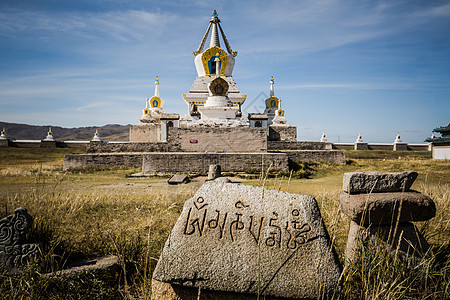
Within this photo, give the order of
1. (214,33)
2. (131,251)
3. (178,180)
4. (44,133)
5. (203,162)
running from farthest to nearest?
1. (44,133)
2. (214,33)
3. (203,162)
4. (178,180)
5. (131,251)

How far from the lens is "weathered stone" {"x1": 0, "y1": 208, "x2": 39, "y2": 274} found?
8.70 feet

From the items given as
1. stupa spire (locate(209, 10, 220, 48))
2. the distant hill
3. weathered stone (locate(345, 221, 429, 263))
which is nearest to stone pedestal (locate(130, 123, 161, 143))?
stupa spire (locate(209, 10, 220, 48))

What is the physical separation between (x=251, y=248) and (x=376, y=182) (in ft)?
5.44

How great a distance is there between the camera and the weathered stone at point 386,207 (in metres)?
2.68

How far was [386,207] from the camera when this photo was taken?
2.71 m

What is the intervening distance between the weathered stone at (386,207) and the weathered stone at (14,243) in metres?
3.31

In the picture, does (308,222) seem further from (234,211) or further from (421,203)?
(421,203)

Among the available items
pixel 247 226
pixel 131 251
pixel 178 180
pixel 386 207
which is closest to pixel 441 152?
pixel 178 180

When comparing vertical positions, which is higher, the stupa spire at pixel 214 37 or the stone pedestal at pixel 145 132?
the stupa spire at pixel 214 37

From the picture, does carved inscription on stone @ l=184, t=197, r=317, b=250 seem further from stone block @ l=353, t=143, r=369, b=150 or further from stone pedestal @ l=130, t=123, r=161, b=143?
stone block @ l=353, t=143, r=369, b=150

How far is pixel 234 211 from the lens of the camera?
6.70ft

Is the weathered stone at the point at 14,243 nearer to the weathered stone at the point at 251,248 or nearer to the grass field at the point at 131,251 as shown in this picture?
the grass field at the point at 131,251

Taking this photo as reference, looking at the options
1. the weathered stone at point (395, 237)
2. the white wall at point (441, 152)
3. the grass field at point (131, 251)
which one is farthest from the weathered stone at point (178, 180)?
the white wall at point (441, 152)

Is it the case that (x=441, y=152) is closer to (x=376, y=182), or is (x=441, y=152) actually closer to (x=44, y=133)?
(x=376, y=182)
